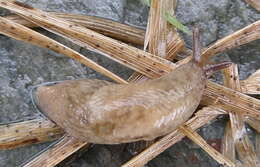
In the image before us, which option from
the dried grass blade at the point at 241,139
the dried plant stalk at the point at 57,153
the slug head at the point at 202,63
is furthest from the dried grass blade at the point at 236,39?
the dried plant stalk at the point at 57,153

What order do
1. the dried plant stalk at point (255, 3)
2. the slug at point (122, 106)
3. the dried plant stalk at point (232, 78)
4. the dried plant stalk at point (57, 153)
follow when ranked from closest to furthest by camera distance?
the slug at point (122, 106), the dried plant stalk at point (57, 153), the dried plant stalk at point (232, 78), the dried plant stalk at point (255, 3)

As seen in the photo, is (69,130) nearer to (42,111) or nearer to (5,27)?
(42,111)

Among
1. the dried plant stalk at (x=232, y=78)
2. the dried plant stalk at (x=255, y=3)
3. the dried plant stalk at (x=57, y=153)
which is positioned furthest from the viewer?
the dried plant stalk at (x=255, y=3)

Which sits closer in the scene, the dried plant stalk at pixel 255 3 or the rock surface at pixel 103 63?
the rock surface at pixel 103 63

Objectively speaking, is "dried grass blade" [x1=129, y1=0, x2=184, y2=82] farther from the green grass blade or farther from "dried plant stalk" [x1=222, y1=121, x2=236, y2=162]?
"dried plant stalk" [x1=222, y1=121, x2=236, y2=162]

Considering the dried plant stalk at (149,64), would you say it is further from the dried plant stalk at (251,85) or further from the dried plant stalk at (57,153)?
the dried plant stalk at (57,153)

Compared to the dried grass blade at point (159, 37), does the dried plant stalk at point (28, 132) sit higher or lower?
lower

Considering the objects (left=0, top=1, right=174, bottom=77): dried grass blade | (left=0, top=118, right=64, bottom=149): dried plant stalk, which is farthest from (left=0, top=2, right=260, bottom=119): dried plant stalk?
(left=0, top=118, right=64, bottom=149): dried plant stalk
